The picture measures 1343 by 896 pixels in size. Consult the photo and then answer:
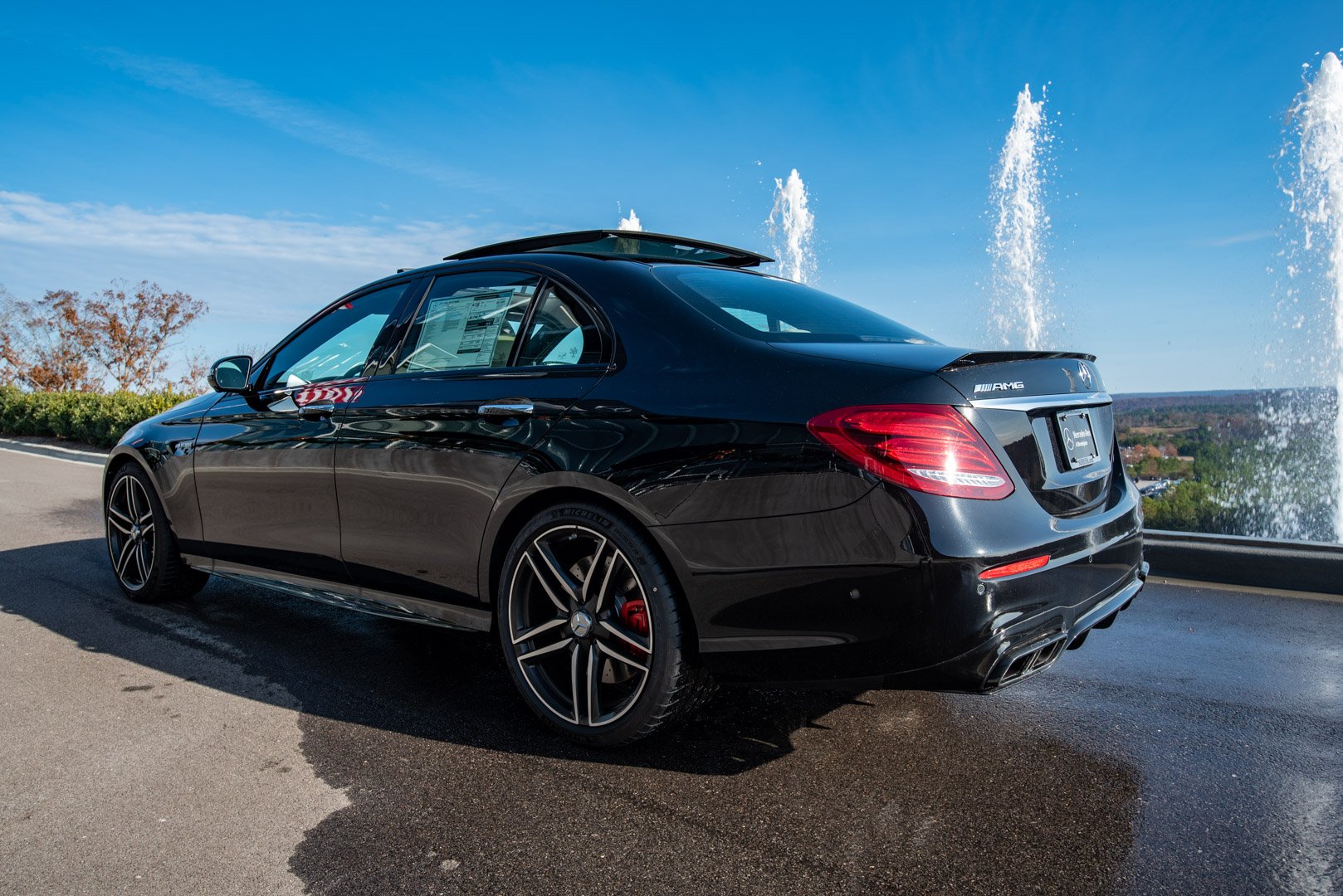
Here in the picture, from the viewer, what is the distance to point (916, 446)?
2.52m

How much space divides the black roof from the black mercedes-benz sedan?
2 centimetres

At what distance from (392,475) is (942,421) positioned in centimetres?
210

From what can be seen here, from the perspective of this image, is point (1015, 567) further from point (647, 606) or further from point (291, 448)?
point (291, 448)

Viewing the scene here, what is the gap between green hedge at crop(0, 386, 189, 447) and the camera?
17.9 metres

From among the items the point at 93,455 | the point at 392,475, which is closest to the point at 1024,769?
the point at 392,475

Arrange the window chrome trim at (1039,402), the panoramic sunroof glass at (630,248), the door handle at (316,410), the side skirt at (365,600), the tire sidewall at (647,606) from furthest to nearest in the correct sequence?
1. the door handle at (316,410)
2. the panoramic sunroof glass at (630,248)
3. the side skirt at (365,600)
4. the tire sidewall at (647,606)
5. the window chrome trim at (1039,402)

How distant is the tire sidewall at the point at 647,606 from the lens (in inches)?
112

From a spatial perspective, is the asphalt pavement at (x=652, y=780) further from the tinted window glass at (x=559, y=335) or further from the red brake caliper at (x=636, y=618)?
the tinted window glass at (x=559, y=335)

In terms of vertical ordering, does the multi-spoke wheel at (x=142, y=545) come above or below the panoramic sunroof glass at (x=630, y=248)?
below

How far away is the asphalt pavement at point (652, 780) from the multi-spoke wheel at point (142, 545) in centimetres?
61

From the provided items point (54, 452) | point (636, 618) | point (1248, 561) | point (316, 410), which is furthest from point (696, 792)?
point (54, 452)

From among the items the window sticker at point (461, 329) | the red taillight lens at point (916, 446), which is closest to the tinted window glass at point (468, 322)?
the window sticker at point (461, 329)

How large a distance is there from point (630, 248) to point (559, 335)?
0.65 metres

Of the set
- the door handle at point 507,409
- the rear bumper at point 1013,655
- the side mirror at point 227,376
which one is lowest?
the rear bumper at point 1013,655
